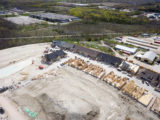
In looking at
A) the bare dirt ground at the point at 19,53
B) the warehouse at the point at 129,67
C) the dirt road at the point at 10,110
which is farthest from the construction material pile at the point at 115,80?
the bare dirt ground at the point at 19,53

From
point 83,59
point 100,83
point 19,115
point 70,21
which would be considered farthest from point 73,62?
point 70,21

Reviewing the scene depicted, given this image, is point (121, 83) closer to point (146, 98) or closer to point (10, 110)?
point (146, 98)

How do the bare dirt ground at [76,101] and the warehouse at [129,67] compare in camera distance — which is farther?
the warehouse at [129,67]

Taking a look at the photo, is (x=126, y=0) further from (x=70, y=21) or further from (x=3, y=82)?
(x=3, y=82)

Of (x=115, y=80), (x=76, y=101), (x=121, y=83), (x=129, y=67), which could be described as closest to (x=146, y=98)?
(x=121, y=83)

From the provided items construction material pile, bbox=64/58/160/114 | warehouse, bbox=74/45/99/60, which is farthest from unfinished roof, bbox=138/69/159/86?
warehouse, bbox=74/45/99/60

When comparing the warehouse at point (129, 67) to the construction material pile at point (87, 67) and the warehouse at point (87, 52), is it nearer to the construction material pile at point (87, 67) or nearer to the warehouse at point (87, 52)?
the construction material pile at point (87, 67)

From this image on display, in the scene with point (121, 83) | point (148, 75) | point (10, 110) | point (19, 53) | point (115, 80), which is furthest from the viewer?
point (19, 53)

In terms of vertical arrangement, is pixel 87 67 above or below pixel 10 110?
above
